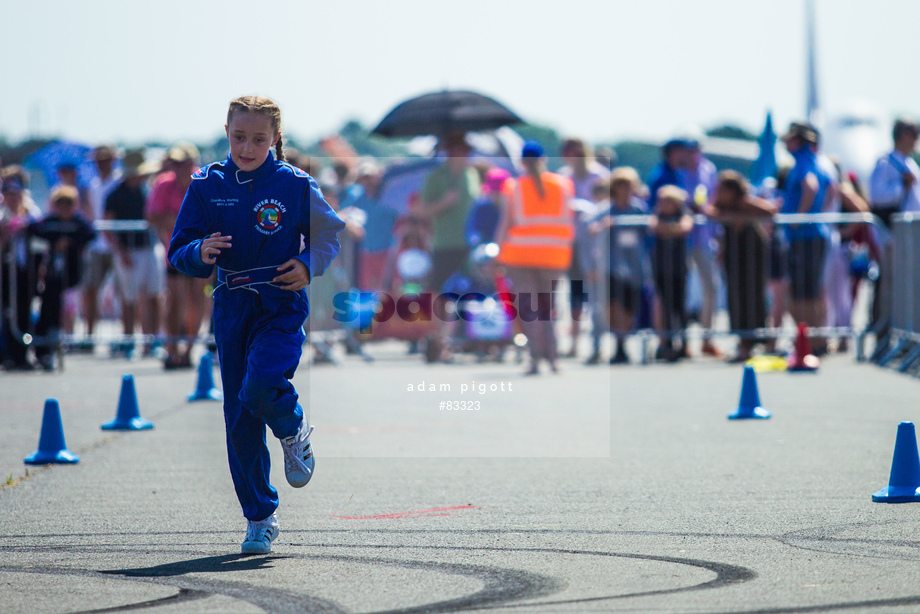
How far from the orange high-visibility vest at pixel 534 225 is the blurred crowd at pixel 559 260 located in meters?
0.10

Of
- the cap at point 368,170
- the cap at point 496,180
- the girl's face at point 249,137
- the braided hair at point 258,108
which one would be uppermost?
the cap at point 368,170

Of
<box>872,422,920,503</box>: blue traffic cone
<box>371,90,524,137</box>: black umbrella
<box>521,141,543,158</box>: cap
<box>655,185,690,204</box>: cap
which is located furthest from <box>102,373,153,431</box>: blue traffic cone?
<box>371,90,524,137</box>: black umbrella

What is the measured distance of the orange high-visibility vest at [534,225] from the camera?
14.1 m

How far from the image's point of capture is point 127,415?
10211mm

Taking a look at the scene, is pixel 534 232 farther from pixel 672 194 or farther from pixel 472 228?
pixel 672 194

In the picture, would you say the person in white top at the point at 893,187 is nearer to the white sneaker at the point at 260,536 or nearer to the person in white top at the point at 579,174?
the person in white top at the point at 579,174

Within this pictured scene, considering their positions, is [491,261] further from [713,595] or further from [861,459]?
[713,595]

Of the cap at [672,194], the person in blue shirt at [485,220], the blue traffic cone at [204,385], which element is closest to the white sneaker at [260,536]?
the blue traffic cone at [204,385]

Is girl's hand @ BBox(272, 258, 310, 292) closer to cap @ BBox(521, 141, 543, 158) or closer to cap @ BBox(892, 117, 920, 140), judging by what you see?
cap @ BBox(521, 141, 543, 158)

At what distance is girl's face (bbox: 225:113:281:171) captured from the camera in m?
5.62

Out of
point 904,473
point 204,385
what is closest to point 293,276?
point 904,473

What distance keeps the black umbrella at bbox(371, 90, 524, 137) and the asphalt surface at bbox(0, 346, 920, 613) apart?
6.69 m

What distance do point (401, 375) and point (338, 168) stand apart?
17.2 ft

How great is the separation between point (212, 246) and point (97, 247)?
40.0 ft
